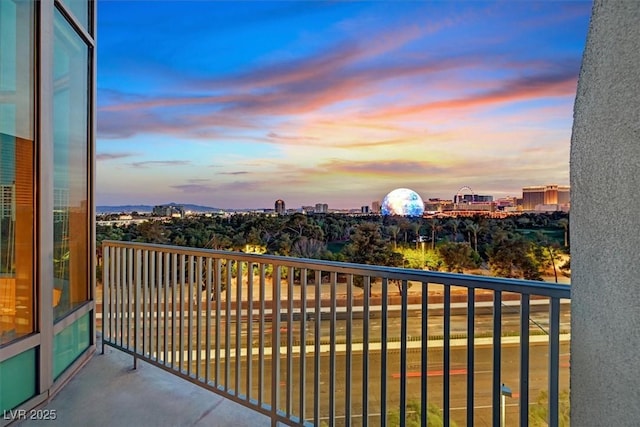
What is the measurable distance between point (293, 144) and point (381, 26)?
3296 mm

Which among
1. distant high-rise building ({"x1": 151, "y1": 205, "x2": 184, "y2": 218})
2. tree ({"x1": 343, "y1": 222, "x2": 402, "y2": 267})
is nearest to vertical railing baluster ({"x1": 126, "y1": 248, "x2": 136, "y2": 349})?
distant high-rise building ({"x1": 151, "y1": 205, "x2": 184, "y2": 218})

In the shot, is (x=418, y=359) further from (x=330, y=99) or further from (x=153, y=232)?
(x=330, y=99)

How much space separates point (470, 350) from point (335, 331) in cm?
67

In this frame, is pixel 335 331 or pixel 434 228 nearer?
pixel 335 331

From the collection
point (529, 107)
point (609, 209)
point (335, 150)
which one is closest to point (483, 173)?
point (529, 107)

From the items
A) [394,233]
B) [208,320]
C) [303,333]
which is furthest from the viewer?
[394,233]

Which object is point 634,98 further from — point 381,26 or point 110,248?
point 381,26

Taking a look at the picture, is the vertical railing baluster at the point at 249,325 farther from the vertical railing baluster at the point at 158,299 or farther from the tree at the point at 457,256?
the tree at the point at 457,256

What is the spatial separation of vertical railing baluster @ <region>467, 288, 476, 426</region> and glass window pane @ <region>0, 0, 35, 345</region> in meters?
2.58

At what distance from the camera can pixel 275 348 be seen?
2268mm

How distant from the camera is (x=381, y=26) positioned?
261 inches

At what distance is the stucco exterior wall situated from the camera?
0.82 metres

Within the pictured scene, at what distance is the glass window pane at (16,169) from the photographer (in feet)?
7.56

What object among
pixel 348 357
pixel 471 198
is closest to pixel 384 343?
pixel 348 357
